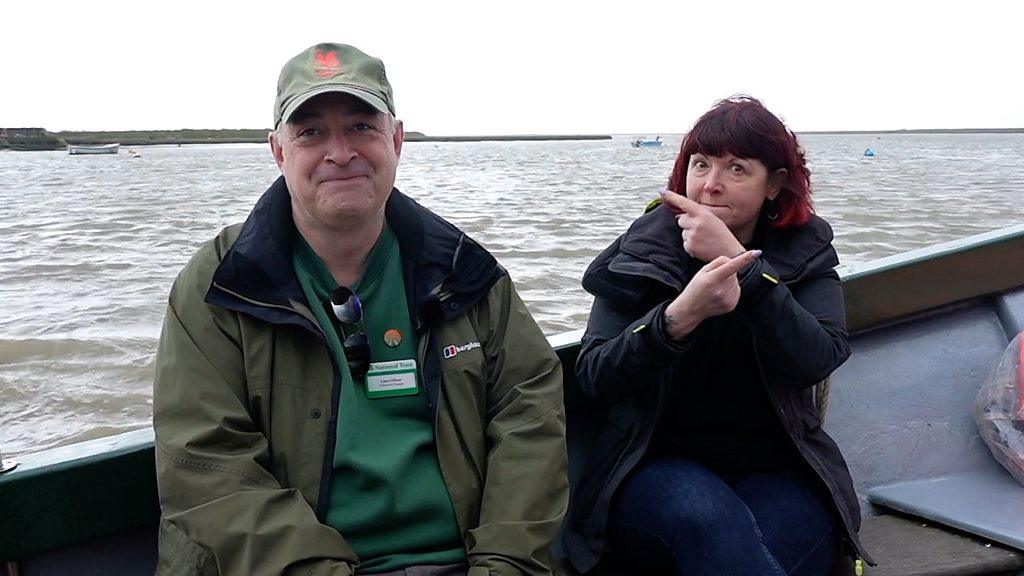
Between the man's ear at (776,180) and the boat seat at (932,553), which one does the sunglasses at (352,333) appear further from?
the boat seat at (932,553)

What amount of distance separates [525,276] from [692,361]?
6.35 meters

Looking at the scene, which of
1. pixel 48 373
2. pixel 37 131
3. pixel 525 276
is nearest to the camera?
pixel 48 373

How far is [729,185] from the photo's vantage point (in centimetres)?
202

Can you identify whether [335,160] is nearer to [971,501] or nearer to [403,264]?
[403,264]

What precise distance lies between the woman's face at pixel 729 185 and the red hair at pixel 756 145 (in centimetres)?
2

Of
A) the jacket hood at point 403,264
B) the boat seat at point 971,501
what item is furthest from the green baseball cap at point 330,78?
the boat seat at point 971,501

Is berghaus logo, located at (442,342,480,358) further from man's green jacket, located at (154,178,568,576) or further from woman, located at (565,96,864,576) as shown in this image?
woman, located at (565,96,864,576)

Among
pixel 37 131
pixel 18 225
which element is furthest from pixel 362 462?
pixel 37 131

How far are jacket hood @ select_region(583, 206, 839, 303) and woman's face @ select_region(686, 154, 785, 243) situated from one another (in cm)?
9

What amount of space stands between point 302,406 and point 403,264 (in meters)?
0.37

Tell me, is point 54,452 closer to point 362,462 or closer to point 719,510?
point 362,462

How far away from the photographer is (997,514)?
234 cm

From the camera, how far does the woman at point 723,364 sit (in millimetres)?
1877

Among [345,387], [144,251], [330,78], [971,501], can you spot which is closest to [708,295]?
[345,387]
